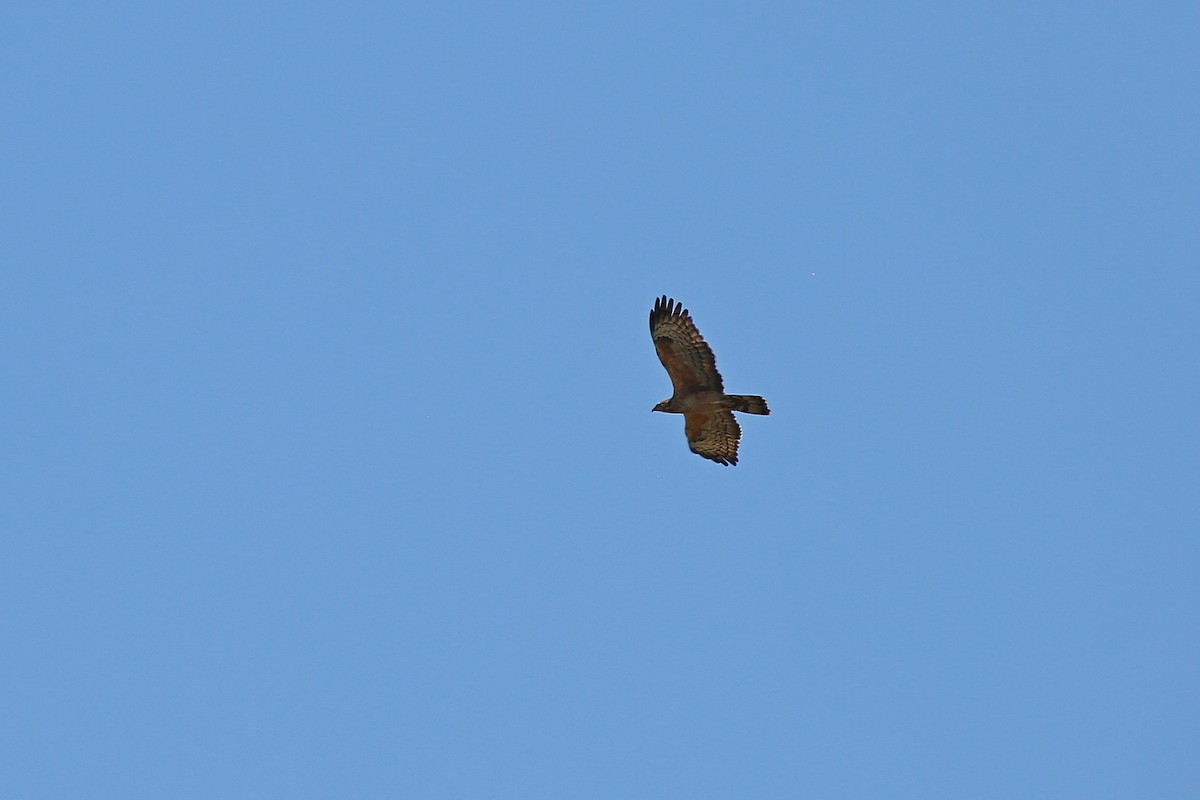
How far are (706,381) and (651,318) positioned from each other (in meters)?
1.44

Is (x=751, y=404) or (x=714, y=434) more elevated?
(x=714, y=434)

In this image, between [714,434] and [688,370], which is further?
[714,434]

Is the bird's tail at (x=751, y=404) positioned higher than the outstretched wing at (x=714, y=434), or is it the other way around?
the outstretched wing at (x=714, y=434)

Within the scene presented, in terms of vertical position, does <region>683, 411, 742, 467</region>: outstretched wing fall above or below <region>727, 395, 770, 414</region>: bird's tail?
above

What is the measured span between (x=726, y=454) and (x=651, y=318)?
10.4 feet

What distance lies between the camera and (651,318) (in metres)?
29.6

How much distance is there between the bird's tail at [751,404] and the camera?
2912 cm

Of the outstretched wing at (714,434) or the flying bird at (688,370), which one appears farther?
the outstretched wing at (714,434)

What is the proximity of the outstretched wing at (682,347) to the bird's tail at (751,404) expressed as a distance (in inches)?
21.0

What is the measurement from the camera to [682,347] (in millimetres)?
29391

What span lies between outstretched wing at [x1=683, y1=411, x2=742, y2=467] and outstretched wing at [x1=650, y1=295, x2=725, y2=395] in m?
0.88

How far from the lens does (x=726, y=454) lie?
3114cm

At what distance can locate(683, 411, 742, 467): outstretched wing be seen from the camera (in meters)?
30.5

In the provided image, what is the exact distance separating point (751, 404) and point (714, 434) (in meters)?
1.93
